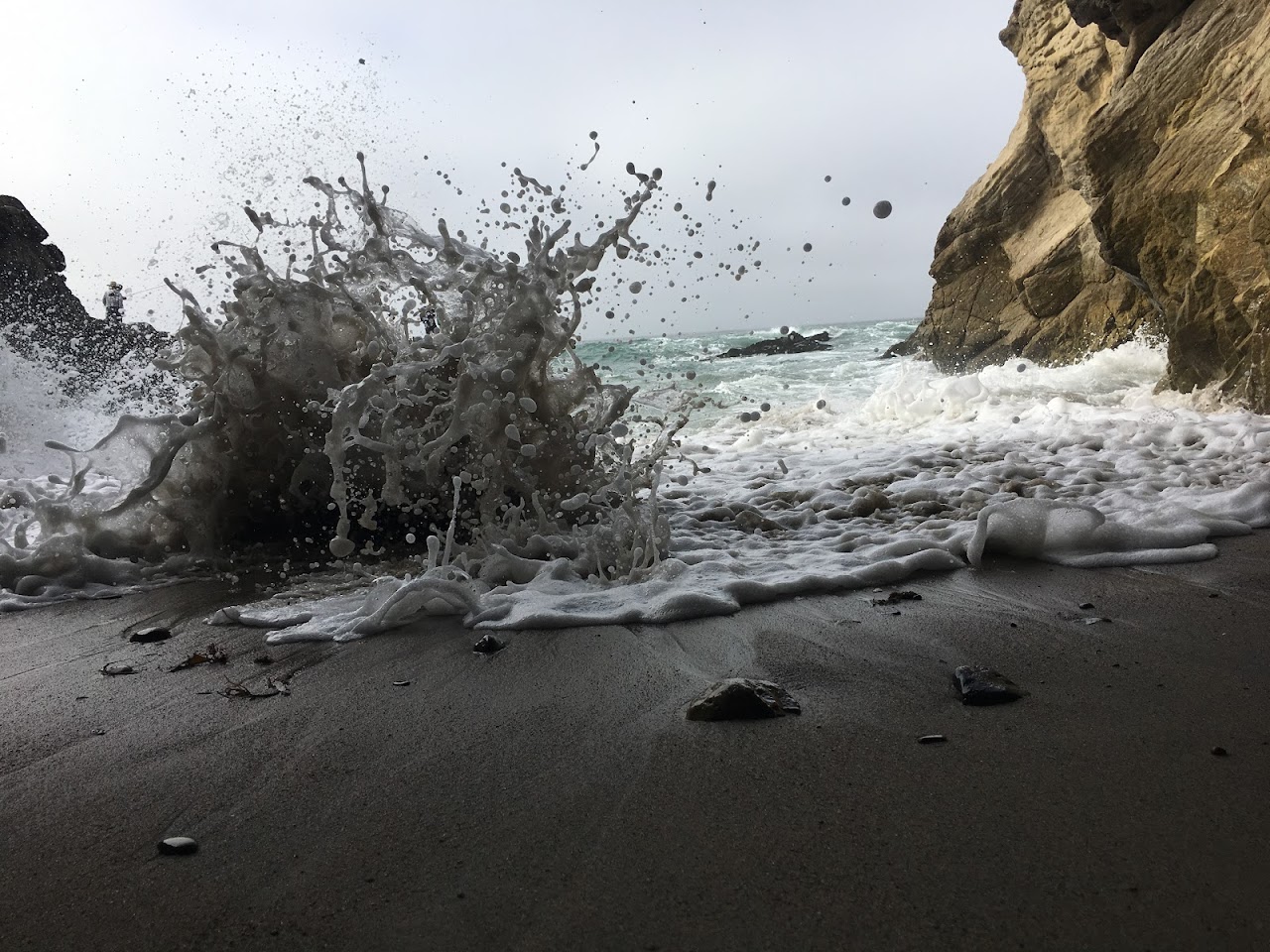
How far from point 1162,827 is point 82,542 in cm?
387

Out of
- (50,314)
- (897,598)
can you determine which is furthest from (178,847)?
(50,314)

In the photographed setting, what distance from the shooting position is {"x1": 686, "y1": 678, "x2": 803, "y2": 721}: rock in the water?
1.67 metres

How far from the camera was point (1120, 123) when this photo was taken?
6031mm

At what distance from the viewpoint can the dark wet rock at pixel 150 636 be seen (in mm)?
2580

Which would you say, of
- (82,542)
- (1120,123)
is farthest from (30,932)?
(1120,123)

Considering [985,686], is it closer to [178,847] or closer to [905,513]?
[178,847]

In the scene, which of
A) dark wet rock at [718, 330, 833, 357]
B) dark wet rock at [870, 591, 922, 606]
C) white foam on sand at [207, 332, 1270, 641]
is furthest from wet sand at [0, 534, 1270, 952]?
dark wet rock at [718, 330, 833, 357]

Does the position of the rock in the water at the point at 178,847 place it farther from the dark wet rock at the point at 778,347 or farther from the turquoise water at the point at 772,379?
the dark wet rock at the point at 778,347

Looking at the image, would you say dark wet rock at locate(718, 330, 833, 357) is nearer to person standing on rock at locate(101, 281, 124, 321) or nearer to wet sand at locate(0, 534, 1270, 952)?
person standing on rock at locate(101, 281, 124, 321)

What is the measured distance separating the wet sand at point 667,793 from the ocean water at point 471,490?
50 centimetres

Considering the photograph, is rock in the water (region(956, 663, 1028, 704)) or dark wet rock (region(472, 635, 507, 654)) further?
dark wet rock (region(472, 635, 507, 654))

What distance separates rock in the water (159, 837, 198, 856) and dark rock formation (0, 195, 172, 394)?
472 inches

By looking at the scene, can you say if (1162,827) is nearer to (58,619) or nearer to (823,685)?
(823,685)

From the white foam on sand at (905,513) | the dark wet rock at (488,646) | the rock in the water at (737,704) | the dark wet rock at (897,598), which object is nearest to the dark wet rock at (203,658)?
the white foam on sand at (905,513)
